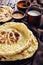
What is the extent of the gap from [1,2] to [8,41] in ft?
2.83

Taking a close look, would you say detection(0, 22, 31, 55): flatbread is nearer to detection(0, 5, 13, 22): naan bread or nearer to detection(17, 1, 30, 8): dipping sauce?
detection(0, 5, 13, 22): naan bread

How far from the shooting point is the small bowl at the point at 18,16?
1797 mm

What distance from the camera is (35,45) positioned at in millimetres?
1449

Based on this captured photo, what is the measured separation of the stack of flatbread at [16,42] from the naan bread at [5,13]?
0.19 metres

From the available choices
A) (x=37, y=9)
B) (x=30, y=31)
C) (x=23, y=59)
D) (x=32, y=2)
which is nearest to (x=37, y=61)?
(x=23, y=59)

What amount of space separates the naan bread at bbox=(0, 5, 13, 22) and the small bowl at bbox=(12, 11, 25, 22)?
58 mm

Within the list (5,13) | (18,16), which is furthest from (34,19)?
(5,13)

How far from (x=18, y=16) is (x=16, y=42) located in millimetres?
483

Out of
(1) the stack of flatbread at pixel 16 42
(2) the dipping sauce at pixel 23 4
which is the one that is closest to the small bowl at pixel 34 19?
(1) the stack of flatbread at pixel 16 42

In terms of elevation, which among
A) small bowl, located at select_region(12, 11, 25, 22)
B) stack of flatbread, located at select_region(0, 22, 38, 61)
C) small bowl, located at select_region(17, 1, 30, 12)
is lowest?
stack of flatbread, located at select_region(0, 22, 38, 61)

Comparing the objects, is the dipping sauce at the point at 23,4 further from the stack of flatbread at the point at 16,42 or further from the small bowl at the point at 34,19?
Answer: the stack of flatbread at the point at 16,42

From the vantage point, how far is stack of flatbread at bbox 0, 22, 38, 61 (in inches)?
53.4

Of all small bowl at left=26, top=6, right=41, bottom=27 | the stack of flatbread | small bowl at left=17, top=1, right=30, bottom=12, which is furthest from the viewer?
small bowl at left=17, top=1, right=30, bottom=12

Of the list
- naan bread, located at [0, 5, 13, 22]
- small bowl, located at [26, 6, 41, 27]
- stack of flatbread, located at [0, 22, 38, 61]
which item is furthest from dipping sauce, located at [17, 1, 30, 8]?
stack of flatbread, located at [0, 22, 38, 61]
